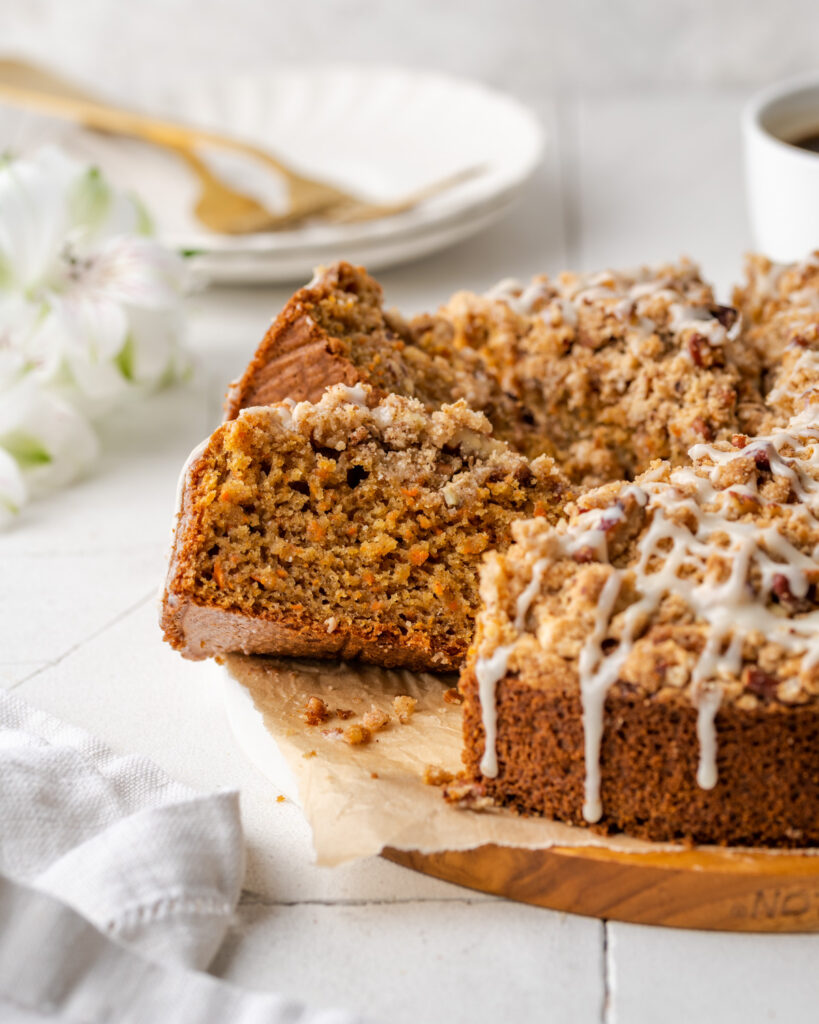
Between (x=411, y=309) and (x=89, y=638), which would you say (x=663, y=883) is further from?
(x=411, y=309)

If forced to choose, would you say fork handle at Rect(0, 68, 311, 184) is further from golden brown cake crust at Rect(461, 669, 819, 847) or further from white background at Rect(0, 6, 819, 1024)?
golden brown cake crust at Rect(461, 669, 819, 847)

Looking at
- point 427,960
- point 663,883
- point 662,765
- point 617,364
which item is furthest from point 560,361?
point 427,960

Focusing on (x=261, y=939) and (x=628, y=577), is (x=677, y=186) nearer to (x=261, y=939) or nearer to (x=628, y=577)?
(x=628, y=577)

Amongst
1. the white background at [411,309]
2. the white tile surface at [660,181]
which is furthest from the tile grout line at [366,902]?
the white tile surface at [660,181]

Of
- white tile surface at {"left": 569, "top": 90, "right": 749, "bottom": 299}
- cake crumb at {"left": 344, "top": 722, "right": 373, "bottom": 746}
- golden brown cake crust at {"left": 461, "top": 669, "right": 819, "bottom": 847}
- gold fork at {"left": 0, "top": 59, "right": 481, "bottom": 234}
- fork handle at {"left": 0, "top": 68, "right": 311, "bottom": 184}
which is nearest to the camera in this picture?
golden brown cake crust at {"left": 461, "top": 669, "right": 819, "bottom": 847}

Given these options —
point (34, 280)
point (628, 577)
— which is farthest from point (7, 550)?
point (628, 577)

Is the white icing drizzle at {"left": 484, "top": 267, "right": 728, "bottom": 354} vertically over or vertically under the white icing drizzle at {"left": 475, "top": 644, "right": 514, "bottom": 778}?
over

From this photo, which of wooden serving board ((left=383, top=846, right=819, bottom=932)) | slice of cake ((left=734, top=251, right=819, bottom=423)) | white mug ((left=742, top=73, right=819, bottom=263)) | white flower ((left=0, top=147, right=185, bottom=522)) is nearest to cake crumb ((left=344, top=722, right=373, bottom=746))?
wooden serving board ((left=383, top=846, right=819, bottom=932))
